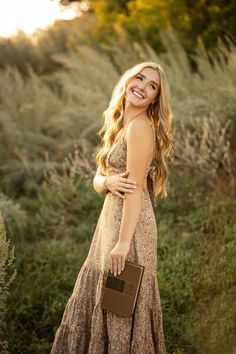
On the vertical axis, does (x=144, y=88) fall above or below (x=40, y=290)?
above

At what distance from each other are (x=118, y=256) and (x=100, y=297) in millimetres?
314

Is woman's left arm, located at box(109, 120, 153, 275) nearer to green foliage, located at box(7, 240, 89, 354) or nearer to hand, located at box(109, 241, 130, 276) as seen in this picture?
hand, located at box(109, 241, 130, 276)

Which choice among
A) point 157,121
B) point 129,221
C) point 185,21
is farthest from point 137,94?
point 185,21

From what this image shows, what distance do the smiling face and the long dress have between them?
259mm

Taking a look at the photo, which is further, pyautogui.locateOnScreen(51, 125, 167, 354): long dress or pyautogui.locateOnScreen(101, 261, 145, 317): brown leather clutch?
pyautogui.locateOnScreen(51, 125, 167, 354): long dress

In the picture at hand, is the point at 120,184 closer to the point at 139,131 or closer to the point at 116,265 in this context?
the point at 139,131

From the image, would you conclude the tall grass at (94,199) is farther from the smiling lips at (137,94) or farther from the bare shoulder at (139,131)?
the smiling lips at (137,94)

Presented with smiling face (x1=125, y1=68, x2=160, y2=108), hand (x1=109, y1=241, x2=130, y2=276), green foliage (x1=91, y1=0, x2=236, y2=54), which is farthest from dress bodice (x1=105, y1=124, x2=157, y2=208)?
green foliage (x1=91, y1=0, x2=236, y2=54)

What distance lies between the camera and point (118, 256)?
3090mm

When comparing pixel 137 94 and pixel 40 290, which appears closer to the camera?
pixel 137 94

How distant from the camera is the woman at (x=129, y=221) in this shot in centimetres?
311

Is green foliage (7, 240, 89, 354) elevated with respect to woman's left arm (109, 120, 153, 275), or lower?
lower

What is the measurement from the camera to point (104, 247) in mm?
3279

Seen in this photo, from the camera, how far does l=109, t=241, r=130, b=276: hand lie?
3.08 meters
